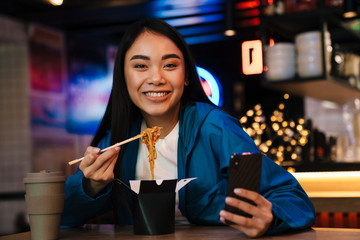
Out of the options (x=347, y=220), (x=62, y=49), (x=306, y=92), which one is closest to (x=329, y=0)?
(x=306, y=92)

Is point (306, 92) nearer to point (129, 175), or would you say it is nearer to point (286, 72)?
point (286, 72)

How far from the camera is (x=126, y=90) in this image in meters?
1.75

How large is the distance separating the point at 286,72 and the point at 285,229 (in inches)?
100.0

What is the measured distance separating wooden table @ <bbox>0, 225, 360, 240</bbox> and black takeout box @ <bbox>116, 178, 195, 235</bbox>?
3 cm

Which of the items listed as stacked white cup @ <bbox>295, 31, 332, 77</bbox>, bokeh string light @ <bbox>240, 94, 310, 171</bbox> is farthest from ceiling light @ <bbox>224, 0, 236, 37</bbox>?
bokeh string light @ <bbox>240, 94, 310, 171</bbox>

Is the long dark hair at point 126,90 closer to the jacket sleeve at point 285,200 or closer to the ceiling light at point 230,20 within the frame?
the jacket sleeve at point 285,200

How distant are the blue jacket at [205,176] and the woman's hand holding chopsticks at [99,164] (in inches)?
5.4

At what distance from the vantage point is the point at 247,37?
536 cm

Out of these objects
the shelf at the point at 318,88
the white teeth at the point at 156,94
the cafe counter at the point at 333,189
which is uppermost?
the shelf at the point at 318,88

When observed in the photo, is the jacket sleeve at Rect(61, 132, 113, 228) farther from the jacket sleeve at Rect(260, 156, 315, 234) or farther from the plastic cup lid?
the jacket sleeve at Rect(260, 156, 315, 234)

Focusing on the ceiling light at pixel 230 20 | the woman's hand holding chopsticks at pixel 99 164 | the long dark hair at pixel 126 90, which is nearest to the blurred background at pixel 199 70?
the ceiling light at pixel 230 20

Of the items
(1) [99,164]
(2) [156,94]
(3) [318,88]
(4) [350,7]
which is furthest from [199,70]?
(1) [99,164]

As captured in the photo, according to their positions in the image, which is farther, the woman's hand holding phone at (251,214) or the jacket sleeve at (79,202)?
the jacket sleeve at (79,202)

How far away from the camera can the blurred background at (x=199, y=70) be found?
3643 millimetres
